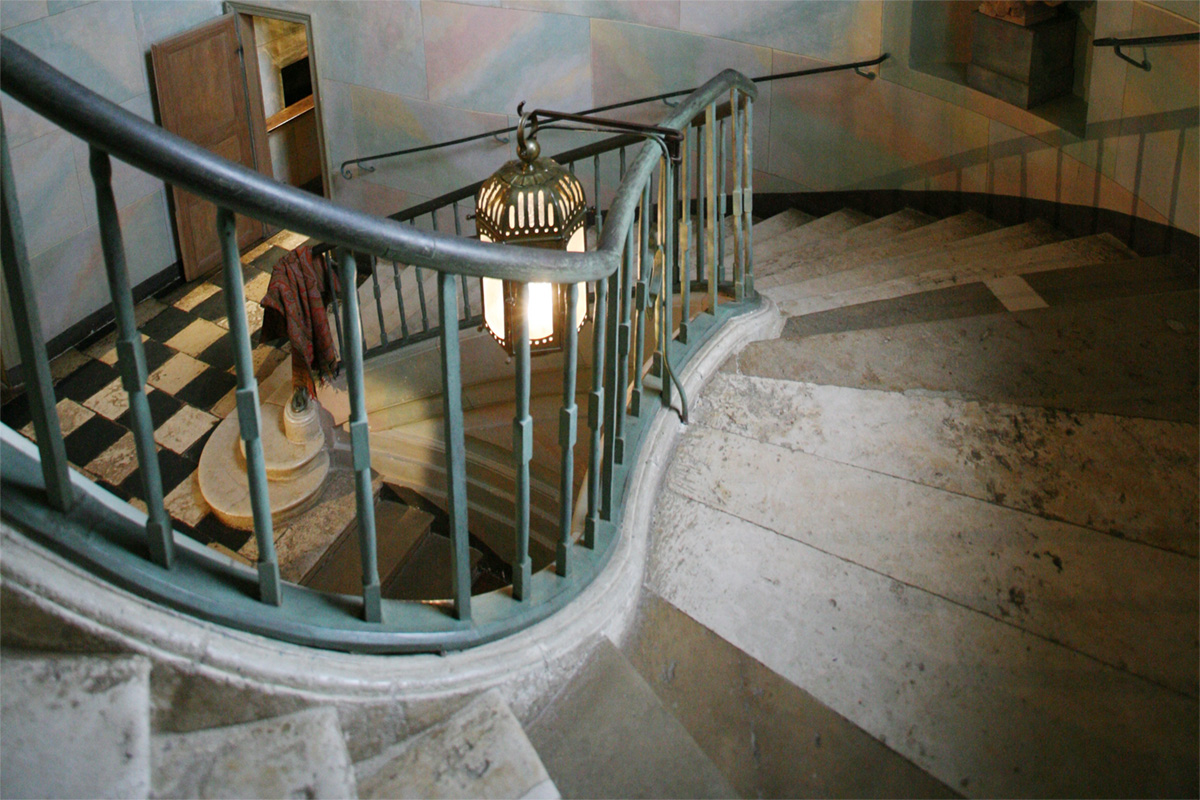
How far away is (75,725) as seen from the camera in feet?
3.71

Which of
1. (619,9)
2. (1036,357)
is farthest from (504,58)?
(1036,357)

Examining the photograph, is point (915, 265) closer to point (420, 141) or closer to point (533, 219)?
point (533, 219)

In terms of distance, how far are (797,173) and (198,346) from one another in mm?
3630

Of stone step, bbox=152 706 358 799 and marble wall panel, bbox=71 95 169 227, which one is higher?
stone step, bbox=152 706 358 799

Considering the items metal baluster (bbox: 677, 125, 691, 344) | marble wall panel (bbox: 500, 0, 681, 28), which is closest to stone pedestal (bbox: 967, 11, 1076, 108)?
marble wall panel (bbox: 500, 0, 681, 28)

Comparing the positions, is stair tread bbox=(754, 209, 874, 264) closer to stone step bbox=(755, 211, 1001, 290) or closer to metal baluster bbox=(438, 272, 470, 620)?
stone step bbox=(755, 211, 1001, 290)

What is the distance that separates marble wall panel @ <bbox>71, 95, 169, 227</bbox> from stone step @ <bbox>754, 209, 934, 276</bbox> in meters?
3.69

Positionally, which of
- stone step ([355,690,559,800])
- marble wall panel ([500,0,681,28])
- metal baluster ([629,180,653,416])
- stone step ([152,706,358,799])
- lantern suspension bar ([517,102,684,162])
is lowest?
stone step ([355,690,559,800])

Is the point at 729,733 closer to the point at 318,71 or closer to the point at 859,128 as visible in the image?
the point at 859,128

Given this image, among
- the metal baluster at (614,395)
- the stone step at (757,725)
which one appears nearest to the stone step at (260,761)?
the stone step at (757,725)

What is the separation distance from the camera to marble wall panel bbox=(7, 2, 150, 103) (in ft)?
17.6

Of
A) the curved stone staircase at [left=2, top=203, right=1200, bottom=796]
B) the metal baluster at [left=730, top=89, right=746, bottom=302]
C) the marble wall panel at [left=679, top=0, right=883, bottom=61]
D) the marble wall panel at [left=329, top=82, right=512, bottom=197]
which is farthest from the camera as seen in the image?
the marble wall panel at [left=329, top=82, right=512, bottom=197]

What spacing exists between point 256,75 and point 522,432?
6219mm

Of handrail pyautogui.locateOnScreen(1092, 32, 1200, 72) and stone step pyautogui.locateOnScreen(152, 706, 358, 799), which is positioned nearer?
stone step pyautogui.locateOnScreen(152, 706, 358, 799)
